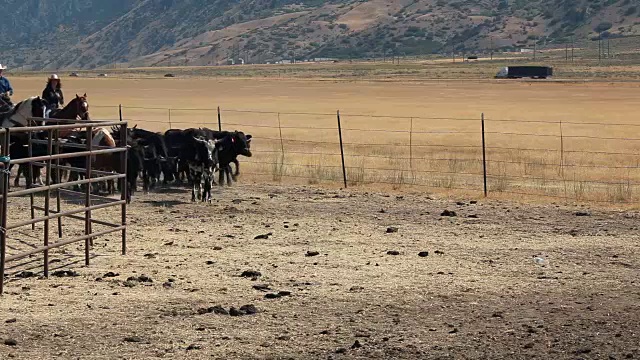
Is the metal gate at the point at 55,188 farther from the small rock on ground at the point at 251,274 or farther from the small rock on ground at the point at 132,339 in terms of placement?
the small rock on ground at the point at 132,339

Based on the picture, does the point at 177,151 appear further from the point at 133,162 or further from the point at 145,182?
the point at 133,162

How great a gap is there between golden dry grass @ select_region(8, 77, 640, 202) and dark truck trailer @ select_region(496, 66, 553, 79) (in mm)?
20438

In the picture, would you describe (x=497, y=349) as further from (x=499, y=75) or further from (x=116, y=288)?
(x=499, y=75)

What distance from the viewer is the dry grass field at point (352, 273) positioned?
9789mm

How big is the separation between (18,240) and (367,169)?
13.9m

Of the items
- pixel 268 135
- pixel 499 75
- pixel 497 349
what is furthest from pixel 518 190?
pixel 499 75

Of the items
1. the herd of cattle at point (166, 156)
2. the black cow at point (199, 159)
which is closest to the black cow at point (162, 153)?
the herd of cattle at point (166, 156)

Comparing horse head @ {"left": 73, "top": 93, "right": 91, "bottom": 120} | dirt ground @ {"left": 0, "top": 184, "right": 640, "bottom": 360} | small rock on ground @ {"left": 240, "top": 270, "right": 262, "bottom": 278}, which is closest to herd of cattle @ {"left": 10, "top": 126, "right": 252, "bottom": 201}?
horse head @ {"left": 73, "top": 93, "right": 91, "bottom": 120}

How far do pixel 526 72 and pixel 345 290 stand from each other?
100 m

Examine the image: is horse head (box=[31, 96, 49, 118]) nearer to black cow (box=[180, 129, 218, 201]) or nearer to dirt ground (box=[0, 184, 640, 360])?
black cow (box=[180, 129, 218, 201])

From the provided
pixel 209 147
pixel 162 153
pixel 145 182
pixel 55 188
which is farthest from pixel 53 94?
pixel 55 188

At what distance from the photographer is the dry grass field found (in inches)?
385

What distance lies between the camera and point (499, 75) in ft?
359

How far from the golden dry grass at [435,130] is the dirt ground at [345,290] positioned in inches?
231
